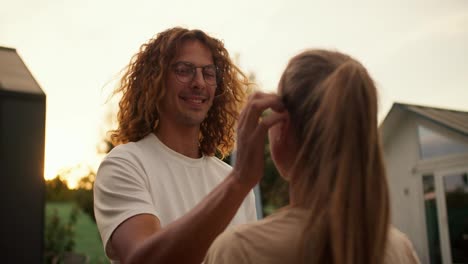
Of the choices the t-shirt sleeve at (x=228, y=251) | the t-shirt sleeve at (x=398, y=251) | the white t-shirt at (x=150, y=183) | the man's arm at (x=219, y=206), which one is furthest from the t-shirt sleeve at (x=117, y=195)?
the t-shirt sleeve at (x=398, y=251)

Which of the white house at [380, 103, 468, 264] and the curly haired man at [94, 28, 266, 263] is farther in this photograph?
the white house at [380, 103, 468, 264]

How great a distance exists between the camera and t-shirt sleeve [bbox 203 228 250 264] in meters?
1.11

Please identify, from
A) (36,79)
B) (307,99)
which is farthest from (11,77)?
(307,99)

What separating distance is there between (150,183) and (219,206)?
2.12 ft

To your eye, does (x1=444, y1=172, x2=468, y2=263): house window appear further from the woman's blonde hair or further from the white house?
the woman's blonde hair

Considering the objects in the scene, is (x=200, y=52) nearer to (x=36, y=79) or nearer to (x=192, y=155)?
(x=192, y=155)

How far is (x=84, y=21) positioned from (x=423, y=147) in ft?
24.0

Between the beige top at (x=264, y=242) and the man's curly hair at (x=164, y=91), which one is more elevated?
the man's curly hair at (x=164, y=91)

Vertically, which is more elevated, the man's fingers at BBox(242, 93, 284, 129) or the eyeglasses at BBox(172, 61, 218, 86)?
the eyeglasses at BBox(172, 61, 218, 86)

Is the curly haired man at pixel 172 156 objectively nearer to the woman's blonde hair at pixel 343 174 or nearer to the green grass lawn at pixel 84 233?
the woman's blonde hair at pixel 343 174

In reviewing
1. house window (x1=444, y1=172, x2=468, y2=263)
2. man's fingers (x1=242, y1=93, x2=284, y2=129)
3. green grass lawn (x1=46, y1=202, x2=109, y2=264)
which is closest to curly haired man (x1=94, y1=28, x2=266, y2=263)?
man's fingers (x1=242, y1=93, x2=284, y2=129)

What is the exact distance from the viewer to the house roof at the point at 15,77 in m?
1.38

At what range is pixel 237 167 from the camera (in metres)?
1.37

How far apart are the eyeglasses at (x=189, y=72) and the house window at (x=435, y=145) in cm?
880
